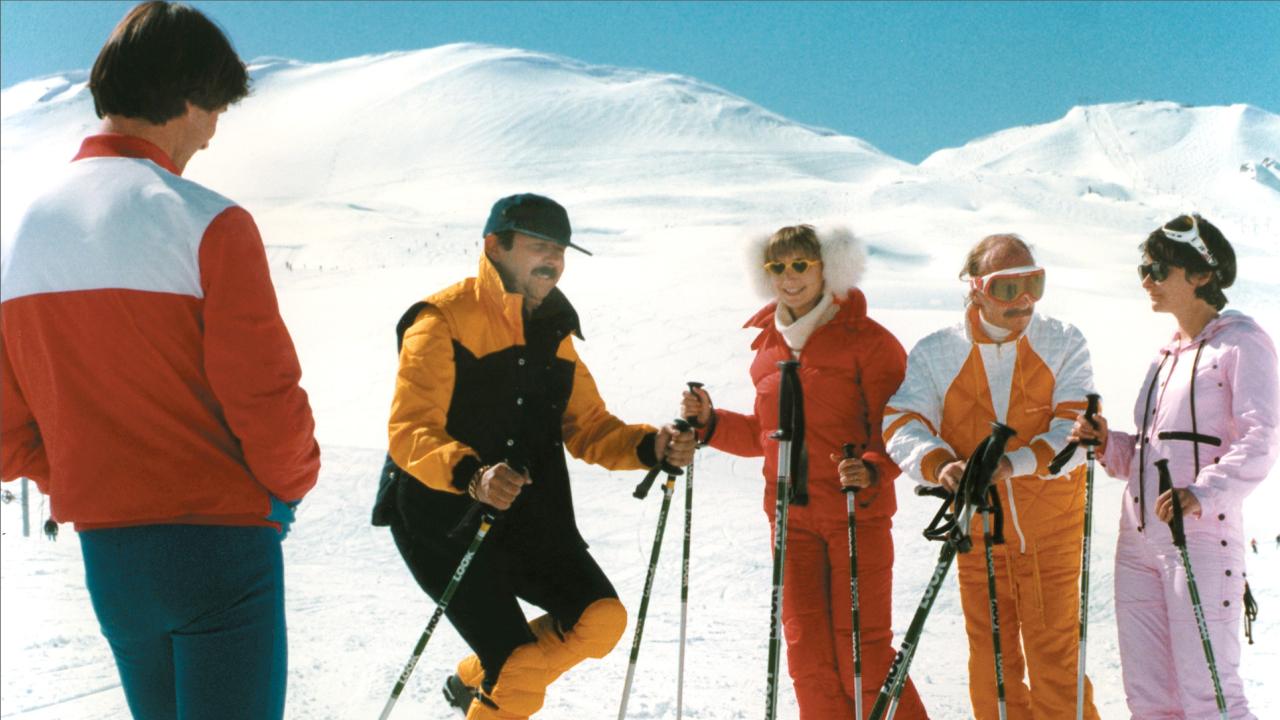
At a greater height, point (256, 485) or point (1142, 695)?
point (256, 485)

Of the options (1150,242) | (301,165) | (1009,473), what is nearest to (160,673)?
(1009,473)

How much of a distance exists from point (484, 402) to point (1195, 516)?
7.41 feet

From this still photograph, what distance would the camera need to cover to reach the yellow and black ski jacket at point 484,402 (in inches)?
127

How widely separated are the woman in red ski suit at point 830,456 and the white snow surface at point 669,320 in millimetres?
170

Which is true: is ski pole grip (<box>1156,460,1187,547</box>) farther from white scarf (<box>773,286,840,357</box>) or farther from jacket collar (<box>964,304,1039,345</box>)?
white scarf (<box>773,286,840,357</box>)

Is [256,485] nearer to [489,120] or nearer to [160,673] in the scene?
[160,673]

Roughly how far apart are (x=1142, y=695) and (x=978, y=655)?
0.56 meters

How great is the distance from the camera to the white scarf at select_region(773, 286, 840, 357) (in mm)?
3807

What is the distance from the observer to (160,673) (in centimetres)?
207

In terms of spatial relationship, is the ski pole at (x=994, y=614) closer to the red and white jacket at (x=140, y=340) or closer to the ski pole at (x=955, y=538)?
the ski pole at (x=955, y=538)

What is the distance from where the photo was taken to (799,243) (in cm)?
380

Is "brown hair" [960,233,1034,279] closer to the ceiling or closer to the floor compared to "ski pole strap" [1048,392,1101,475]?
closer to the ceiling

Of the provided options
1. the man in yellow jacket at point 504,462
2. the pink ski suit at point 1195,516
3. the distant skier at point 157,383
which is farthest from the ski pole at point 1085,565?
the distant skier at point 157,383

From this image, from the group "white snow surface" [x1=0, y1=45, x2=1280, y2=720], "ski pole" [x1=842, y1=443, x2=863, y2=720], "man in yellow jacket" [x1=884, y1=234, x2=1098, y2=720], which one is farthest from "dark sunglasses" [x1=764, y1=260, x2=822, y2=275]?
"ski pole" [x1=842, y1=443, x2=863, y2=720]
